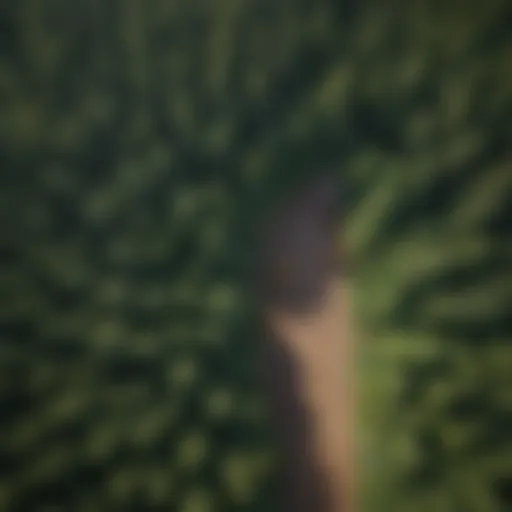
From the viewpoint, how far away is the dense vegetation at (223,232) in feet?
2.54

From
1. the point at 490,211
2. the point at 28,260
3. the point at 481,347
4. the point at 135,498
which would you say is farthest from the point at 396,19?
the point at 135,498

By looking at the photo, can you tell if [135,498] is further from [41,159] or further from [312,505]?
[41,159]

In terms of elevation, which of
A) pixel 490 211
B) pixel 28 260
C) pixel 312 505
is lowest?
pixel 312 505

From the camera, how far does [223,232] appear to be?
32.0 inches

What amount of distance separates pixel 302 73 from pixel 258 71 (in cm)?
5

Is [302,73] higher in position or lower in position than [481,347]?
higher

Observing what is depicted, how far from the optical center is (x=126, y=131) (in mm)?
825

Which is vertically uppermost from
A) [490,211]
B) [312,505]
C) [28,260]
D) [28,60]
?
[28,60]

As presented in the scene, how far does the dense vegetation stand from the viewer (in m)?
0.77

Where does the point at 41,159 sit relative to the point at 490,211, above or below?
above

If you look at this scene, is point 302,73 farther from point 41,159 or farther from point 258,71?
point 41,159

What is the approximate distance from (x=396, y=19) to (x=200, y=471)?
0.58 metres

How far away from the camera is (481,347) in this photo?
78cm

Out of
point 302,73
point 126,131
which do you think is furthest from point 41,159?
point 302,73
